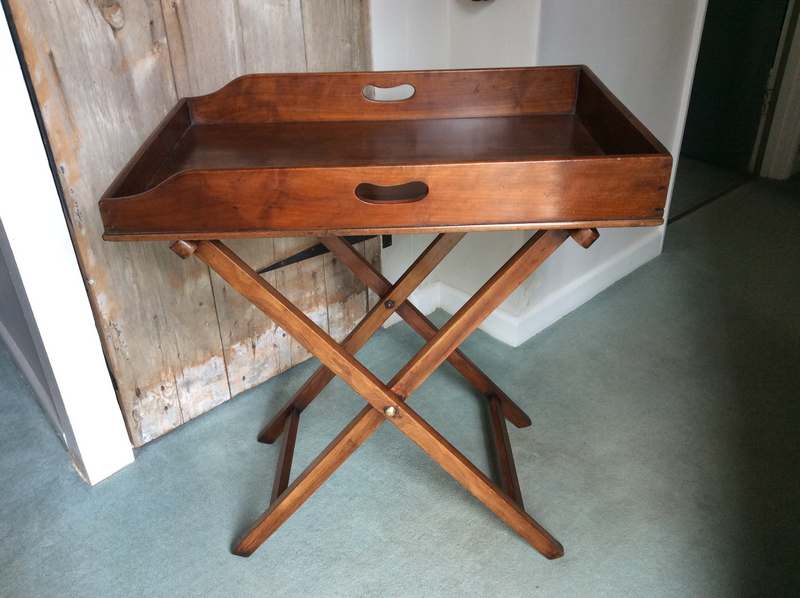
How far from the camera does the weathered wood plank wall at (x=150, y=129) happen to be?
1.41 m

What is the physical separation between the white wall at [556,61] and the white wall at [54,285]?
0.91 meters

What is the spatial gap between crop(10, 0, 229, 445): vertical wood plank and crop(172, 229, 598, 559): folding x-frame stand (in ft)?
0.99

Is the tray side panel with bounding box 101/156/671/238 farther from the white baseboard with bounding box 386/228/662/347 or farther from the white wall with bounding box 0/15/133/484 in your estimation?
the white baseboard with bounding box 386/228/662/347

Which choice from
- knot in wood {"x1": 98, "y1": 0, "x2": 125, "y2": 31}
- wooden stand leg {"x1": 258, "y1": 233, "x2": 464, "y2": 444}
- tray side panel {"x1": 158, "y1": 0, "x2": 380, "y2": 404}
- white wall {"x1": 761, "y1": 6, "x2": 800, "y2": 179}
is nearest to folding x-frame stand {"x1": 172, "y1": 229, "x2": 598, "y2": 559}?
wooden stand leg {"x1": 258, "y1": 233, "x2": 464, "y2": 444}

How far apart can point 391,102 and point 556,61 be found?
657 millimetres

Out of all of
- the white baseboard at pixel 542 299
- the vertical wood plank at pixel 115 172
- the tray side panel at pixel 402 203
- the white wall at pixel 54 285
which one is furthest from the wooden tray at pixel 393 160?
the white baseboard at pixel 542 299

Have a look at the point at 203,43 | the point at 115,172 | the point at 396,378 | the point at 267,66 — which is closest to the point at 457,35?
the point at 267,66

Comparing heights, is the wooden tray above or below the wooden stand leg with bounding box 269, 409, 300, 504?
above

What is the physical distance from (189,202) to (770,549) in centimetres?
137

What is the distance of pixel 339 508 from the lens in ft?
5.30

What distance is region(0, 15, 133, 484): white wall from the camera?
4.43ft

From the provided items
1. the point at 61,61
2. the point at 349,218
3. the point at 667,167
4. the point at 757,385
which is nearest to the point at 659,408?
the point at 757,385

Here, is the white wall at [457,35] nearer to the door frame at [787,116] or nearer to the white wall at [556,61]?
the white wall at [556,61]

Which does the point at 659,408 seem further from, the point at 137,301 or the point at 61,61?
the point at 61,61
